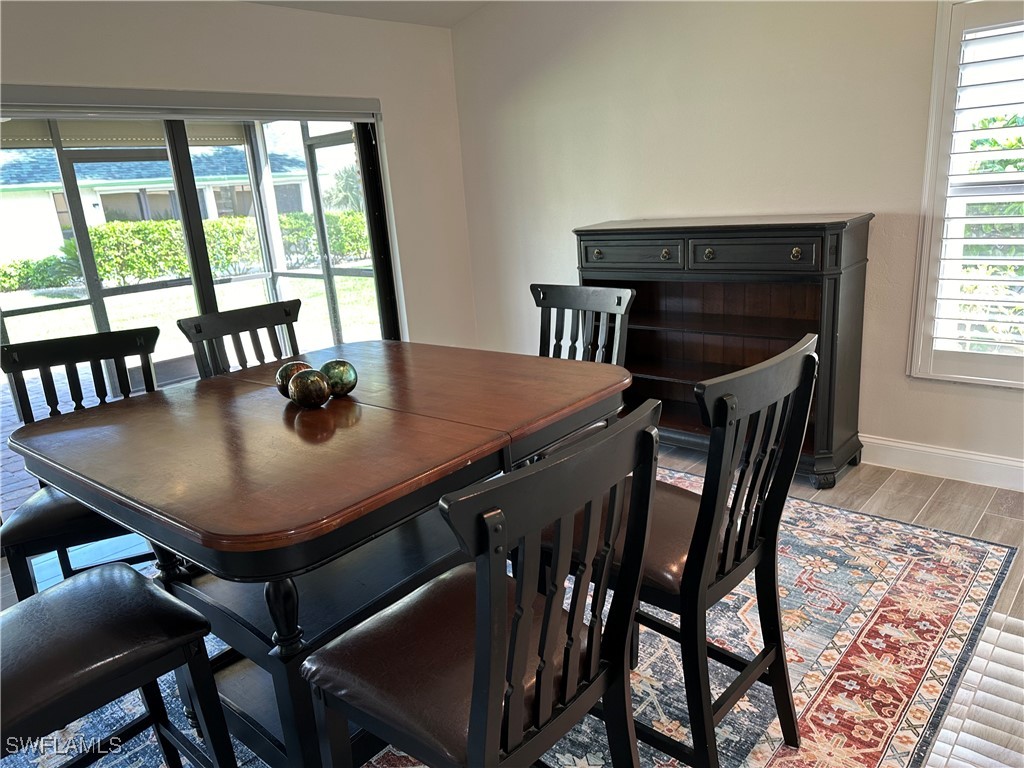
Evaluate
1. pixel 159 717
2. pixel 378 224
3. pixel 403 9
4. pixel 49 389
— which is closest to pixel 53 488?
pixel 49 389

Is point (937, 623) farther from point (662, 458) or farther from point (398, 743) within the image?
point (398, 743)

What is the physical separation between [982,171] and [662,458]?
1.77 metres

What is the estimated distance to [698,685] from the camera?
148 centimetres

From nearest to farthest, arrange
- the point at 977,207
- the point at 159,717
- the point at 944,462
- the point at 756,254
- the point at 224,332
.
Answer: the point at 159,717, the point at 224,332, the point at 977,207, the point at 756,254, the point at 944,462

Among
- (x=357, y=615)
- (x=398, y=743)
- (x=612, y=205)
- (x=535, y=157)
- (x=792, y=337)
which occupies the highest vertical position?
(x=535, y=157)

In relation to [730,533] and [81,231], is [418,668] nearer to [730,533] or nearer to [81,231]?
[730,533]

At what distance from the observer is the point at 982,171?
2646 mm

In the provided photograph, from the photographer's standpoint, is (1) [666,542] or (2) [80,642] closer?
(2) [80,642]

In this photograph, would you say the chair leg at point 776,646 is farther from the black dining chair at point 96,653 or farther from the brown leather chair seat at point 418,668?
the black dining chair at point 96,653

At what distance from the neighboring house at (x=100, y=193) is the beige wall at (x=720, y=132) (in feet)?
4.60

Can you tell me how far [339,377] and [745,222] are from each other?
192cm

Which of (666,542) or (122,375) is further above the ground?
(122,375)

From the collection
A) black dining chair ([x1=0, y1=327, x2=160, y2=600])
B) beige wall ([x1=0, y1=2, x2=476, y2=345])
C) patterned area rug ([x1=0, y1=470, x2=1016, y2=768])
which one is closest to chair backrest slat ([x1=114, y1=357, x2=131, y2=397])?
black dining chair ([x1=0, y1=327, x2=160, y2=600])

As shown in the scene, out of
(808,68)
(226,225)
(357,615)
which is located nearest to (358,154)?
(226,225)
